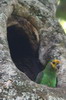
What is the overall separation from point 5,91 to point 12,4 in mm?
1685

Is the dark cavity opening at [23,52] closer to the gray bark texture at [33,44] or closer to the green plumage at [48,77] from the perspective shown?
the gray bark texture at [33,44]

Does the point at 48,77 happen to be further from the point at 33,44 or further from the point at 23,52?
the point at 23,52

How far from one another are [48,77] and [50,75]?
1.1 inches

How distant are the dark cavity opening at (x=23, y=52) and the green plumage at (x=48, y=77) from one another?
564mm

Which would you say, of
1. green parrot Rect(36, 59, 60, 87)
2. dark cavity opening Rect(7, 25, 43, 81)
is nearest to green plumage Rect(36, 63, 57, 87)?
green parrot Rect(36, 59, 60, 87)

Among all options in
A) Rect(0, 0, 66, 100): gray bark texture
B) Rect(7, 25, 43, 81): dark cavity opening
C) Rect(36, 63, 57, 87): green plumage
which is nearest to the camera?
Rect(0, 0, 66, 100): gray bark texture

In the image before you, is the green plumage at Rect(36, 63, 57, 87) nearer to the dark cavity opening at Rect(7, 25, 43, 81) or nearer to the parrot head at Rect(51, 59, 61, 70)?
the parrot head at Rect(51, 59, 61, 70)

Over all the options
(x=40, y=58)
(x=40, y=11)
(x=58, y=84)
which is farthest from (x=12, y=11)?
(x=58, y=84)

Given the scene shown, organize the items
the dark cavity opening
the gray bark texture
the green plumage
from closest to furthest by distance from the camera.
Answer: the gray bark texture < the green plumage < the dark cavity opening

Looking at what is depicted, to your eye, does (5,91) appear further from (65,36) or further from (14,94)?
(65,36)

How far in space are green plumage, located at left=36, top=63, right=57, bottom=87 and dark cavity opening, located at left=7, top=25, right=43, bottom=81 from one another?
564 mm

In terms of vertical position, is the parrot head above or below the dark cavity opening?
→ above

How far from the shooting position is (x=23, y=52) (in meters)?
3.74

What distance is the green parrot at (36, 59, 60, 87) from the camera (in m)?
2.72
